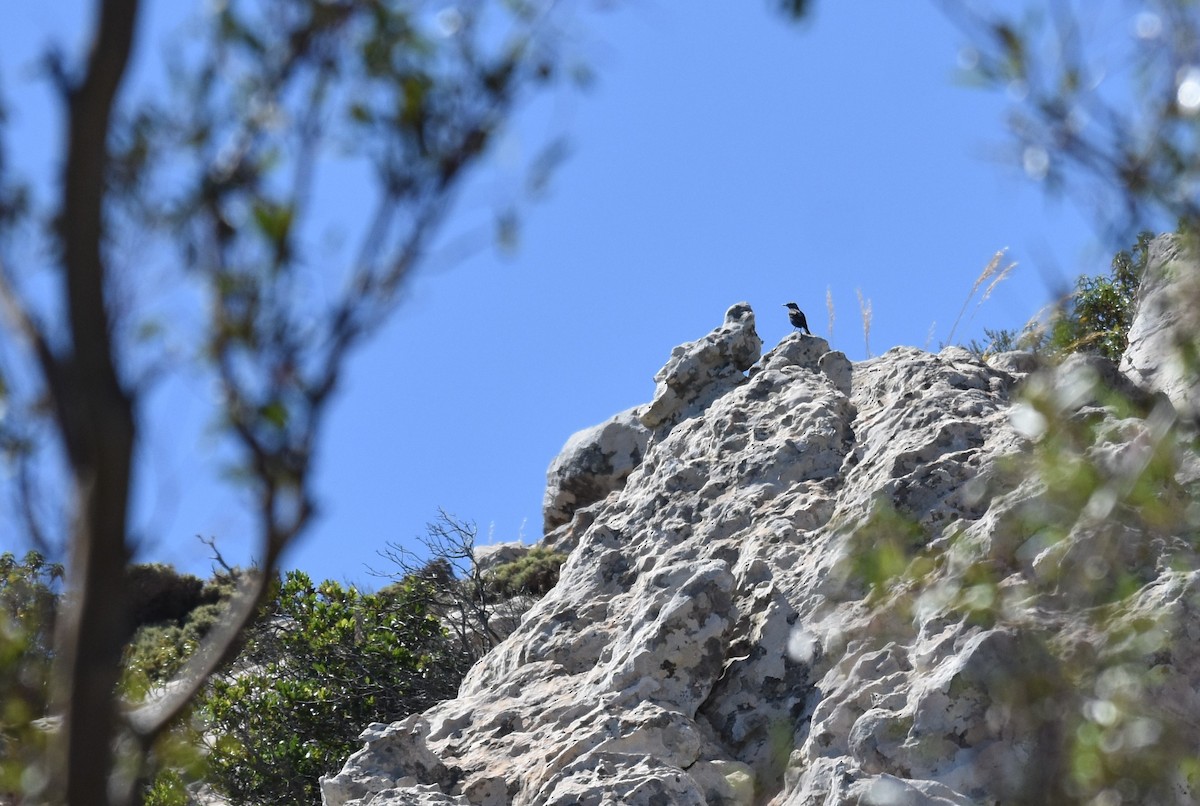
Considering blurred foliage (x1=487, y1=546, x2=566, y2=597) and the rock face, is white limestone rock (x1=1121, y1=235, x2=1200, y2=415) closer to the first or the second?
the rock face

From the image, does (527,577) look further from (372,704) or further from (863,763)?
(863,763)

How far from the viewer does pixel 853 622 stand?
5305 mm

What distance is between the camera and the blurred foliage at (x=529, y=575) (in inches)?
486

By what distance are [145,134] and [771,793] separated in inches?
146

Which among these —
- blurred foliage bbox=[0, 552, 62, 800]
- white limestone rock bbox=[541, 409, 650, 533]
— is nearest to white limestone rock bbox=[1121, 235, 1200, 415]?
blurred foliage bbox=[0, 552, 62, 800]

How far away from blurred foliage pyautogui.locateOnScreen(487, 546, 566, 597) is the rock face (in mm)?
4664

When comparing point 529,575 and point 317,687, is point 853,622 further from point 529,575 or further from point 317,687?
point 529,575

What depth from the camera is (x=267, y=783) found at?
880 cm

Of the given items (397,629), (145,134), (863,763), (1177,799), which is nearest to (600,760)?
(863,763)

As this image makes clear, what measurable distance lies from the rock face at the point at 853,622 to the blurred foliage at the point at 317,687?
97.2 inches

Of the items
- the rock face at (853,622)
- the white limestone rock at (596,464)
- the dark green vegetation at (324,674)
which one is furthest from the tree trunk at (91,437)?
the white limestone rock at (596,464)

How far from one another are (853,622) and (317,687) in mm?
5261

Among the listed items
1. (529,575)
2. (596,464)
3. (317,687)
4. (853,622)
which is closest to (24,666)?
(853,622)

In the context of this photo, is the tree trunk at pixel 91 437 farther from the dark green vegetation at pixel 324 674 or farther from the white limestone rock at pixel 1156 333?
the dark green vegetation at pixel 324 674
